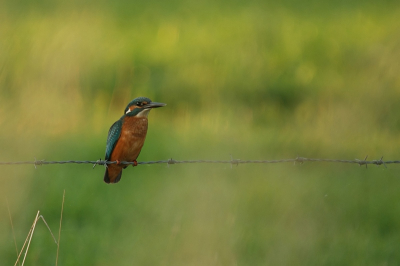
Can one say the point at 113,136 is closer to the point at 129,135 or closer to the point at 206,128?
the point at 129,135

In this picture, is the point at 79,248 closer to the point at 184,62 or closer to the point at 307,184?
the point at 307,184

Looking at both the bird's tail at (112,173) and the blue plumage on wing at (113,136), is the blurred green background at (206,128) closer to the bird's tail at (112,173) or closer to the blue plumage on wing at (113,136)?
the bird's tail at (112,173)

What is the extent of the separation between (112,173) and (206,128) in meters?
5.13

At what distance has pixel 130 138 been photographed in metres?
6.14

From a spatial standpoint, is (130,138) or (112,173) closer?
(130,138)

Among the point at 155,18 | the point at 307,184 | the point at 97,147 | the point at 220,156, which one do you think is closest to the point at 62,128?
the point at 97,147

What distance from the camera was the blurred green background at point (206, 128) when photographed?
281 inches

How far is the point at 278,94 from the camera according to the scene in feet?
43.4

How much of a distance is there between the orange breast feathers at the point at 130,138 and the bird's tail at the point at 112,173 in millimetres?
97

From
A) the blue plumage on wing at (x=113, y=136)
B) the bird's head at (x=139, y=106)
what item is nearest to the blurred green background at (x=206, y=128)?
the blue plumage on wing at (x=113, y=136)

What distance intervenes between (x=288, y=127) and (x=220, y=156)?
2.02 m

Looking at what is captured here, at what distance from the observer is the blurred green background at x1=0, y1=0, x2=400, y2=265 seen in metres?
7.13

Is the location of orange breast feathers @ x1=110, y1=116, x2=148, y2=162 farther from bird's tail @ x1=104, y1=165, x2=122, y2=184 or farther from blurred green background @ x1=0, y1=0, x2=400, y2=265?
blurred green background @ x1=0, y1=0, x2=400, y2=265

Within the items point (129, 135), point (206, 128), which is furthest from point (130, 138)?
point (206, 128)
